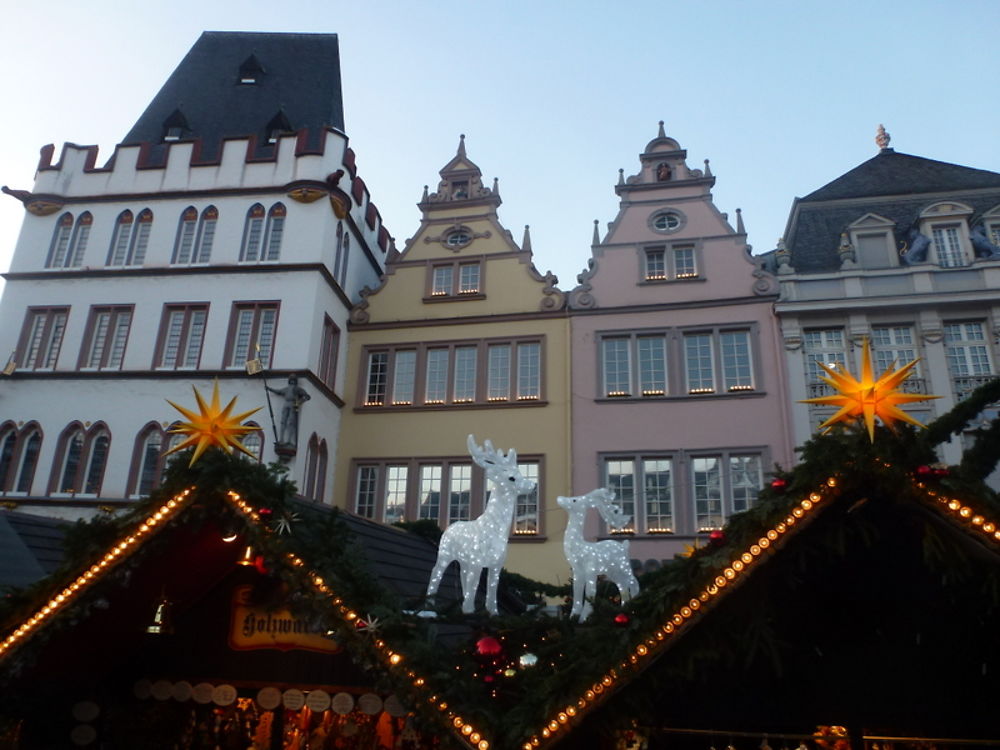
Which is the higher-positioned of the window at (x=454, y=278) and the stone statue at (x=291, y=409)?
the window at (x=454, y=278)

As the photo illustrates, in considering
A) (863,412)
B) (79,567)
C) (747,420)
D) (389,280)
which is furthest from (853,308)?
(79,567)

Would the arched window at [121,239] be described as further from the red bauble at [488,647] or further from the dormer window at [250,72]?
the red bauble at [488,647]

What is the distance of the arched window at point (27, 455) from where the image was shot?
59.9ft

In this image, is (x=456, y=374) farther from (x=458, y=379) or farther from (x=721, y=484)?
(x=721, y=484)

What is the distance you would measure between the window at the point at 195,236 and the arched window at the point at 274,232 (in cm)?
147

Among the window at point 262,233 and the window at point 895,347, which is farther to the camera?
the window at point 262,233

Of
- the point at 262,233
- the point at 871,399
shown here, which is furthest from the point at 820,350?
the point at 871,399

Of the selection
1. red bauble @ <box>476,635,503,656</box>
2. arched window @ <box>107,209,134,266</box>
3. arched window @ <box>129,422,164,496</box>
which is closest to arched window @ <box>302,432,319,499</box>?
arched window @ <box>129,422,164,496</box>

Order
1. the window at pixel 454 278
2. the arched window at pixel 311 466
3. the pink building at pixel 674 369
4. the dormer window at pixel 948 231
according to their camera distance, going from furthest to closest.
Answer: the window at pixel 454 278
the dormer window at pixel 948 231
the arched window at pixel 311 466
the pink building at pixel 674 369

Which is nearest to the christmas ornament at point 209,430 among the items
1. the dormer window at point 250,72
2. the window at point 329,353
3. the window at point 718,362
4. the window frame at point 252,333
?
the window frame at point 252,333

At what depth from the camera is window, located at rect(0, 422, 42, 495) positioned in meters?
18.3

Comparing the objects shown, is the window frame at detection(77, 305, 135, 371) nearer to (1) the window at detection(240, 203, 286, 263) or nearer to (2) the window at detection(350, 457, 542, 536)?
(1) the window at detection(240, 203, 286, 263)

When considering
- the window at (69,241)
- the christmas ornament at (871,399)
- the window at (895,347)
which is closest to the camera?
the christmas ornament at (871,399)

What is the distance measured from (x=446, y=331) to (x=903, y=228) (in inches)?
496
